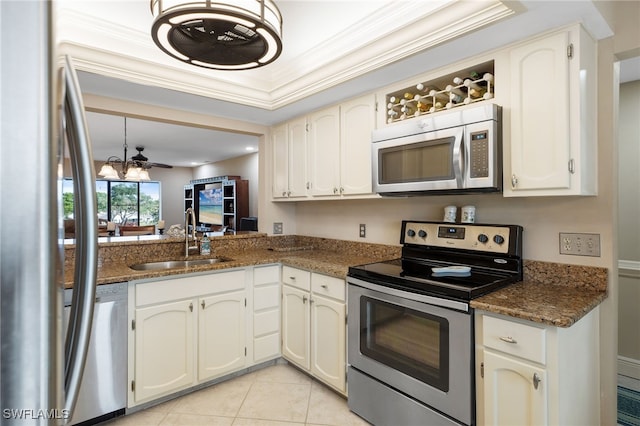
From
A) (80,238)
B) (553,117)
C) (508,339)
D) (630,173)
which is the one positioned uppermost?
(553,117)

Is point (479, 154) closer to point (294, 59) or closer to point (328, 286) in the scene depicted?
point (328, 286)

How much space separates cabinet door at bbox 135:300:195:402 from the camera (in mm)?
2121

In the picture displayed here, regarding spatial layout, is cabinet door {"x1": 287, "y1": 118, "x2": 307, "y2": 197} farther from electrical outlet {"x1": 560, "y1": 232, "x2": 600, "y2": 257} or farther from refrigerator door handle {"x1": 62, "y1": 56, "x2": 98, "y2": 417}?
refrigerator door handle {"x1": 62, "y1": 56, "x2": 98, "y2": 417}

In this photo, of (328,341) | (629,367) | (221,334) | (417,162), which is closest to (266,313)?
(221,334)

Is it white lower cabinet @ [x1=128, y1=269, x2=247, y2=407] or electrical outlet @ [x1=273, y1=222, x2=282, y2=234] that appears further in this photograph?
electrical outlet @ [x1=273, y1=222, x2=282, y2=234]

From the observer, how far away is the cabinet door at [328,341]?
7.31 feet

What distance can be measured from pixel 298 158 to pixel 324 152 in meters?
0.36

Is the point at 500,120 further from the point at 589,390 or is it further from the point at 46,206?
the point at 46,206

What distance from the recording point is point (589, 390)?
63.7 inches

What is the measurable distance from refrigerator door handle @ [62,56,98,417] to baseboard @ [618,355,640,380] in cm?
320

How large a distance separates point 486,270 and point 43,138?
6.62ft

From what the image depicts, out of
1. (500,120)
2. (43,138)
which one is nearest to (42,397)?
(43,138)

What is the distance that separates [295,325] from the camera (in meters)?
2.63

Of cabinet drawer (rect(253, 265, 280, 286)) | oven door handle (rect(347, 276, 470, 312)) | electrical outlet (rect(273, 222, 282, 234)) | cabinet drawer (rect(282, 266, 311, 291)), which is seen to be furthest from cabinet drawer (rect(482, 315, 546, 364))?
electrical outlet (rect(273, 222, 282, 234))
